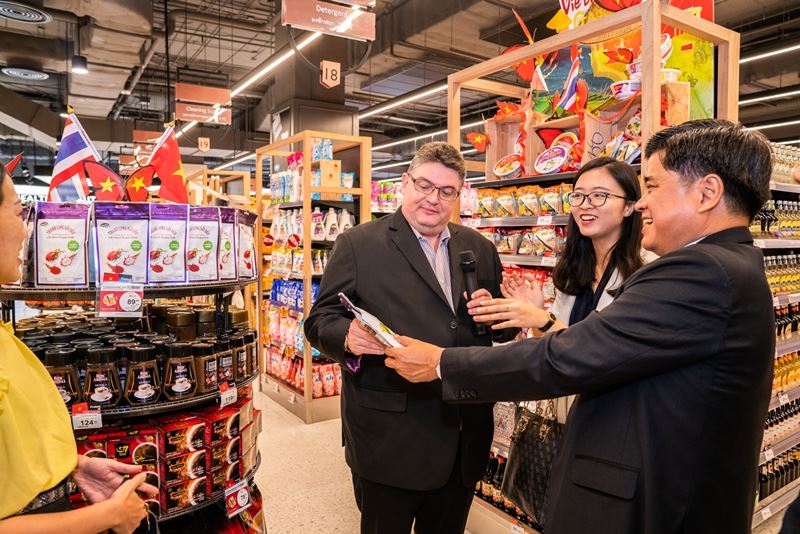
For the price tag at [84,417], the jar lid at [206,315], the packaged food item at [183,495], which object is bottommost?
the packaged food item at [183,495]

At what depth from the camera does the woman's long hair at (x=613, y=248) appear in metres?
2.27

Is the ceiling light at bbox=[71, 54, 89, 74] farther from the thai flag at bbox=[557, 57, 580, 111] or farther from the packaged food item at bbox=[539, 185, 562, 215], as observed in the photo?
the packaged food item at bbox=[539, 185, 562, 215]

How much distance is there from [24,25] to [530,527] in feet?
41.2

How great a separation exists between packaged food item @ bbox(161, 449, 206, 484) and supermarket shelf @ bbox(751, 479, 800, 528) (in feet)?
10.5

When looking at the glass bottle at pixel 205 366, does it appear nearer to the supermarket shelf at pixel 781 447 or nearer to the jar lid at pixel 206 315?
the jar lid at pixel 206 315

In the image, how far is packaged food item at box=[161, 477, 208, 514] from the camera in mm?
2293

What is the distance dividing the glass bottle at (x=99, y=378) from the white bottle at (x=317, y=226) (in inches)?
133

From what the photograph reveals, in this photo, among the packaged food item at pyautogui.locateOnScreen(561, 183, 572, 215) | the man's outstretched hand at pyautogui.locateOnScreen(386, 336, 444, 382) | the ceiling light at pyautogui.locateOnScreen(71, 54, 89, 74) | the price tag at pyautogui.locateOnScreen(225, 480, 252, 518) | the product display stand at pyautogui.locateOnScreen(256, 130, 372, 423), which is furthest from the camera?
the ceiling light at pyautogui.locateOnScreen(71, 54, 89, 74)

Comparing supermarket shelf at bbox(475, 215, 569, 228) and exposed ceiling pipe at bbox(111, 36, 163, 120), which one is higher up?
exposed ceiling pipe at bbox(111, 36, 163, 120)

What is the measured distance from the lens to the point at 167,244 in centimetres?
232

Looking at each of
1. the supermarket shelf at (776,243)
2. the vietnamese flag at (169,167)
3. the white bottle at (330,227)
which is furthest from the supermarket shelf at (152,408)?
the white bottle at (330,227)

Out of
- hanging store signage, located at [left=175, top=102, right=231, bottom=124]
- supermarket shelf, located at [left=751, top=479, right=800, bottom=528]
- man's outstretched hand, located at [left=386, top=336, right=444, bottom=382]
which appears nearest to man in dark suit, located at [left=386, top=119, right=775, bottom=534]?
man's outstretched hand, located at [left=386, top=336, right=444, bottom=382]

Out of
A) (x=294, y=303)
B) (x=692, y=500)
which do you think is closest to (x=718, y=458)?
(x=692, y=500)

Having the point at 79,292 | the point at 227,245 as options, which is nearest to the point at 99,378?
the point at 79,292
